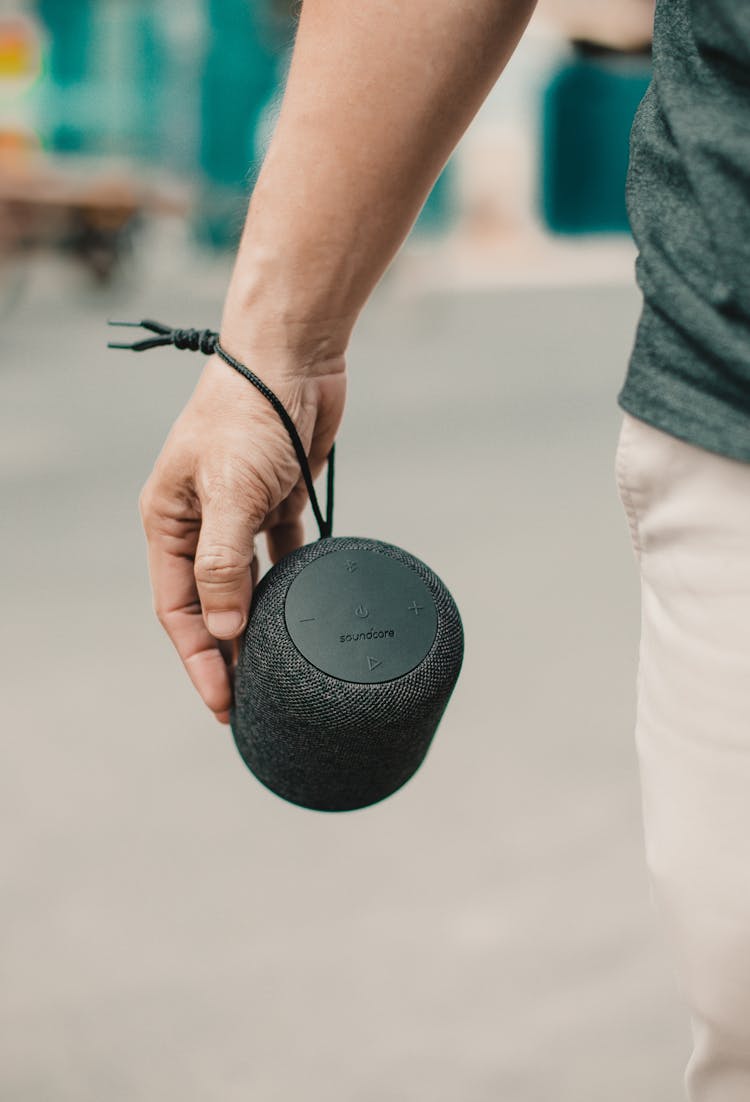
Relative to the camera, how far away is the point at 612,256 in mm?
13266

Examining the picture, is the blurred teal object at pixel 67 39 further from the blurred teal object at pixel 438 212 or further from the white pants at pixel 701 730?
the white pants at pixel 701 730

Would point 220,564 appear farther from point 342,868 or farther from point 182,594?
point 342,868

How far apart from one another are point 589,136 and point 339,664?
614 inches

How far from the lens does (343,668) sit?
1162 mm

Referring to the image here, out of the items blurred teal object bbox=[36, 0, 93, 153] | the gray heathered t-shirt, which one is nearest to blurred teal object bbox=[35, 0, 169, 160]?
blurred teal object bbox=[36, 0, 93, 153]

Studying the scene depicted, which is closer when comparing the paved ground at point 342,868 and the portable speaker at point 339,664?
the portable speaker at point 339,664

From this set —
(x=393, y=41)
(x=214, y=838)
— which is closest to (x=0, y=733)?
(x=214, y=838)

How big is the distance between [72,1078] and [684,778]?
1324 mm

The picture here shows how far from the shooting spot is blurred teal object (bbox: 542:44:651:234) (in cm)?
1539

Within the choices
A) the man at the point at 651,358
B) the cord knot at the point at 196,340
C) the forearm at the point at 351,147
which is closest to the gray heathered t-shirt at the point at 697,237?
the man at the point at 651,358

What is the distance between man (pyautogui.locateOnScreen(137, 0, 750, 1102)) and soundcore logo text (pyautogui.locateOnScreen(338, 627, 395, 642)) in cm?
10

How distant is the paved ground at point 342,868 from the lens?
1.94 m

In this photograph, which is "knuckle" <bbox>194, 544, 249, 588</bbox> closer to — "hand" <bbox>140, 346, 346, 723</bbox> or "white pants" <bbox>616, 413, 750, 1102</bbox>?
"hand" <bbox>140, 346, 346, 723</bbox>

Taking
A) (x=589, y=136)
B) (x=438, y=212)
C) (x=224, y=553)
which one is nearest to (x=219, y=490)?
(x=224, y=553)
